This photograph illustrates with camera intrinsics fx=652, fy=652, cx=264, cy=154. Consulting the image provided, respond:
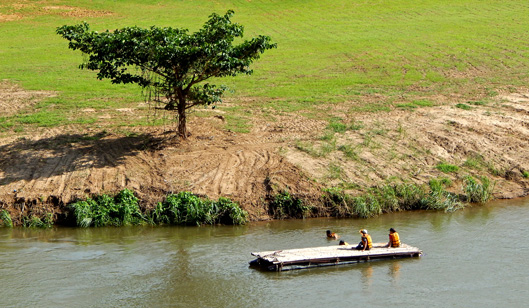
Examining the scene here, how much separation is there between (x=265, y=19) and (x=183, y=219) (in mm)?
35690

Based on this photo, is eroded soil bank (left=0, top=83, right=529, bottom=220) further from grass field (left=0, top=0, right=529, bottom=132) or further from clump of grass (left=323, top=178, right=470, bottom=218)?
grass field (left=0, top=0, right=529, bottom=132)

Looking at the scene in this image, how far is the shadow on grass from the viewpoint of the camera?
23.6 m

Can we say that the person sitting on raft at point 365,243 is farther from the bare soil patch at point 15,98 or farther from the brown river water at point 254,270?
the bare soil patch at point 15,98

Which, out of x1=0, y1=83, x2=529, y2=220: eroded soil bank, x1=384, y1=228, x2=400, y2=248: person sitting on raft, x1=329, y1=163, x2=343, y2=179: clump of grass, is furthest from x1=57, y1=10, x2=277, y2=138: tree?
x1=384, y1=228, x2=400, y2=248: person sitting on raft

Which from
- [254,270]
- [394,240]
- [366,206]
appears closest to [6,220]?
[254,270]

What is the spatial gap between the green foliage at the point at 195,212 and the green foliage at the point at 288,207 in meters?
1.15

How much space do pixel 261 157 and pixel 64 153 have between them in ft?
24.6

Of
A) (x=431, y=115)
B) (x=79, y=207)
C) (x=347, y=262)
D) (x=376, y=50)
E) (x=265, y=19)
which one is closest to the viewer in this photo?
(x=347, y=262)

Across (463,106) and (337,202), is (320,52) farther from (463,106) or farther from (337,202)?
(337,202)

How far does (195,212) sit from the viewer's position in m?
21.8

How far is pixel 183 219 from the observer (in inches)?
861

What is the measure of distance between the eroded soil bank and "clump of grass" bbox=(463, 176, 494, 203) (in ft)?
1.43

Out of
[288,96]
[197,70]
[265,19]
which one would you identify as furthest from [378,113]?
[265,19]

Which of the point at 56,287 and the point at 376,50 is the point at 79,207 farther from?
the point at 376,50
